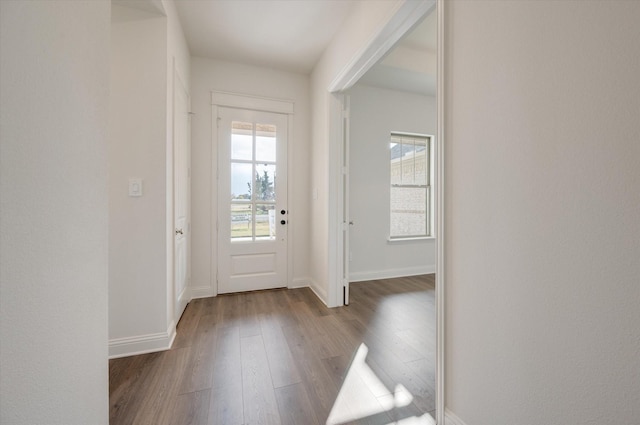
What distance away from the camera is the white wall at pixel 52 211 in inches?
22.4

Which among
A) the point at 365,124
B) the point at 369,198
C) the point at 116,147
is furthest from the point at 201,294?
the point at 365,124

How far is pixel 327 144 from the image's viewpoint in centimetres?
288

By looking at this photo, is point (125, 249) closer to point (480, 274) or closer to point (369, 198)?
point (480, 274)

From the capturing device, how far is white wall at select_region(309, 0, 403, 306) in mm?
2281

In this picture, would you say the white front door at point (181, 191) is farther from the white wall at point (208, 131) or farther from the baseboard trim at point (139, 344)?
the baseboard trim at point (139, 344)

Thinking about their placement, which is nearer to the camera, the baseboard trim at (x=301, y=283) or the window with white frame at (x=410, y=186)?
the baseboard trim at (x=301, y=283)

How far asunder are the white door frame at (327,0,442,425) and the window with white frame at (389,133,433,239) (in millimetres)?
1508

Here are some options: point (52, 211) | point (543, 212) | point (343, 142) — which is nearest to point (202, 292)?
point (343, 142)

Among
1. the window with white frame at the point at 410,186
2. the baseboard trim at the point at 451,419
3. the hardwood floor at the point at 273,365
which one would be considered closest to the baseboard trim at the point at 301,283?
the hardwood floor at the point at 273,365

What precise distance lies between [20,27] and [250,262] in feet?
9.74

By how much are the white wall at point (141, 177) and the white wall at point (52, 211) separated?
1148 millimetres

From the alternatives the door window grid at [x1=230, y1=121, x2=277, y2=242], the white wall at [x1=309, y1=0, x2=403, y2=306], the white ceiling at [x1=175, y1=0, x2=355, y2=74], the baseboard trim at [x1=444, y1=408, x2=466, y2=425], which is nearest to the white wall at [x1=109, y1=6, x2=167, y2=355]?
the white ceiling at [x1=175, y1=0, x2=355, y2=74]

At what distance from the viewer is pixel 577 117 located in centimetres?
83

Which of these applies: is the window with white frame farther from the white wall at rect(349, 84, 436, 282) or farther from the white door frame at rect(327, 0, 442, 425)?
the white door frame at rect(327, 0, 442, 425)
